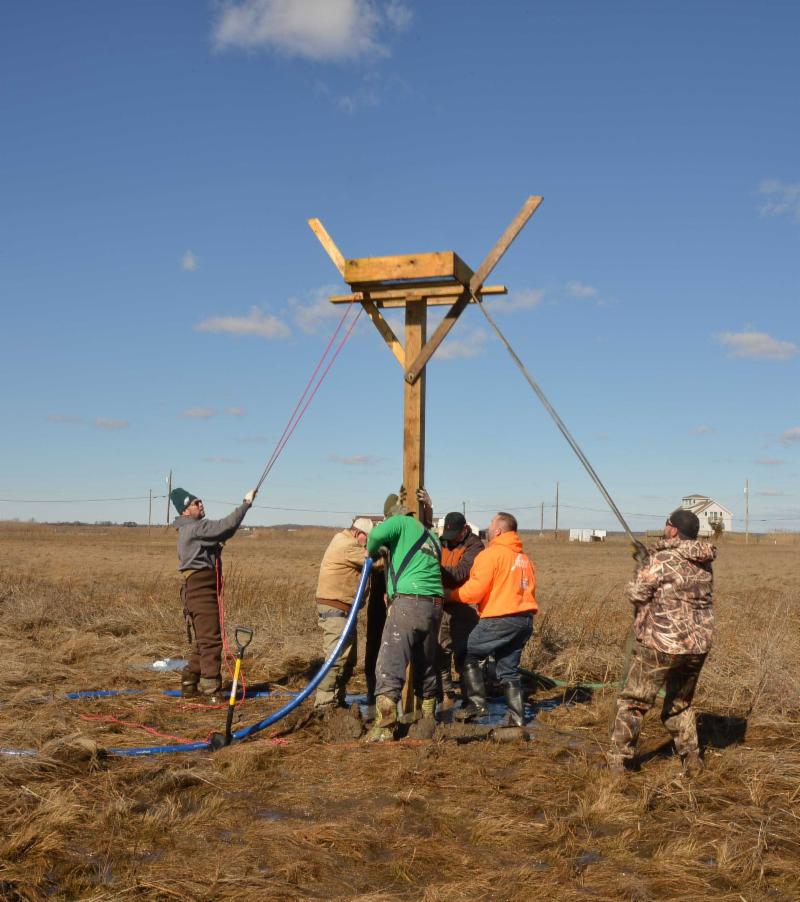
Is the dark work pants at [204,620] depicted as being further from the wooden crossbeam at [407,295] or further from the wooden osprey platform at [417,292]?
Result: the wooden crossbeam at [407,295]

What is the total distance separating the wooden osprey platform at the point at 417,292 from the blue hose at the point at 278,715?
111 centimetres

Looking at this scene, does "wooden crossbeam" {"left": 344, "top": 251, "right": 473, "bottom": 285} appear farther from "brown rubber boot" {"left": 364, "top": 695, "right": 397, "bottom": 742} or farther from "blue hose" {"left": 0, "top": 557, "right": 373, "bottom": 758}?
"brown rubber boot" {"left": 364, "top": 695, "right": 397, "bottom": 742}

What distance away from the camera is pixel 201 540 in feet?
30.1

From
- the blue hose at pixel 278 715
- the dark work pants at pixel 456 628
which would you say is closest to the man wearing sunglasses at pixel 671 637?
the blue hose at pixel 278 715

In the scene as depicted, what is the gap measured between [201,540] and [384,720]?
9.65 ft

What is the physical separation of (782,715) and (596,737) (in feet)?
5.70

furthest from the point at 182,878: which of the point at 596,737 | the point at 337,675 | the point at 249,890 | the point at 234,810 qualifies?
the point at 596,737

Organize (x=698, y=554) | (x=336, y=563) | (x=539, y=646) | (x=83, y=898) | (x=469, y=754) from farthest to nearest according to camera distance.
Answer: (x=539, y=646)
(x=336, y=563)
(x=469, y=754)
(x=698, y=554)
(x=83, y=898)

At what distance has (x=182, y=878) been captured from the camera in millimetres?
4438

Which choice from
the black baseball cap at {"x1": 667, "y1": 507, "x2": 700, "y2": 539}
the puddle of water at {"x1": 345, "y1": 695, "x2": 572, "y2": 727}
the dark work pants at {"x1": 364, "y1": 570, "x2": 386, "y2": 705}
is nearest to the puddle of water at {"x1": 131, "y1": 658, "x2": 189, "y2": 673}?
the puddle of water at {"x1": 345, "y1": 695, "x2": 572, "y2": 727}

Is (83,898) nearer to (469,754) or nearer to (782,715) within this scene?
(469,754)

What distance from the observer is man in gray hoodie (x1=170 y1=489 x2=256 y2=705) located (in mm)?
9039

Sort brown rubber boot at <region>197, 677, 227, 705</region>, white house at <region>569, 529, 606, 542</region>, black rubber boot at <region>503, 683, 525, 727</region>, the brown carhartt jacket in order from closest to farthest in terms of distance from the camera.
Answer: black rubber boot at <region>503, 683, 525, 727</region>
the brown carhartt jacket
brown rubber boot at <region>197, 677, 227, 705</region>
white house at <region>569, 529, 606, 542</region>

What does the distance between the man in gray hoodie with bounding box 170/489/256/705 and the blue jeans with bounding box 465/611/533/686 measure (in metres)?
2.64
